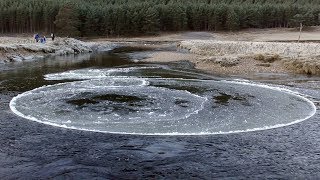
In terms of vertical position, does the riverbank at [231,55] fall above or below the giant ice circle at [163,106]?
above

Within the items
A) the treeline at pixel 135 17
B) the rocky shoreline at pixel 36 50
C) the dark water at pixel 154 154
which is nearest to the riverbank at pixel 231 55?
the rocky shoreline at pixel 36 50

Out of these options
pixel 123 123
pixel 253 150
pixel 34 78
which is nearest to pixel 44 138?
pixel 123 123

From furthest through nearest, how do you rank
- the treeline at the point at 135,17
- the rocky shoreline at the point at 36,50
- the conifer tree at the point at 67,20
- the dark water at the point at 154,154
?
the treeline at the point at 135,17
the conifer tree at the point at 67,20
the rocky shoreline at the point at 36,50
the dark water at the point at 154,154

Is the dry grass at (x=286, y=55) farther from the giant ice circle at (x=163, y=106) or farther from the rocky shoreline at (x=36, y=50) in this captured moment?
the rocky shoreline at (x=36, y=50)

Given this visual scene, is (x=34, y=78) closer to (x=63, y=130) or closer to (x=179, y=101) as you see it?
(x=179, y=101)

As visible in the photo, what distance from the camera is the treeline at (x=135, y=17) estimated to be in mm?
132125

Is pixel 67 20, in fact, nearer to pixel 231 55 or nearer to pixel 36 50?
pixel 36 50

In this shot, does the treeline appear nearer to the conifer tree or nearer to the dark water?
the conifer tree

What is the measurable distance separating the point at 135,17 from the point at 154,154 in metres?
118

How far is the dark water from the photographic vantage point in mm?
17312

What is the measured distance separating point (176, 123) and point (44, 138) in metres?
8.34

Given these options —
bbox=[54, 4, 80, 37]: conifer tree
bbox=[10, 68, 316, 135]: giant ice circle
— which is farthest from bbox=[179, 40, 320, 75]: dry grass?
bbox=[54, 4, 80, 37]: conifer tree

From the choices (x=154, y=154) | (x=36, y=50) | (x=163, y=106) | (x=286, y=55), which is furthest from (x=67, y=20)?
(x=154, y=154)

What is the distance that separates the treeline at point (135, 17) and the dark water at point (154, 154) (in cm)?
10850
